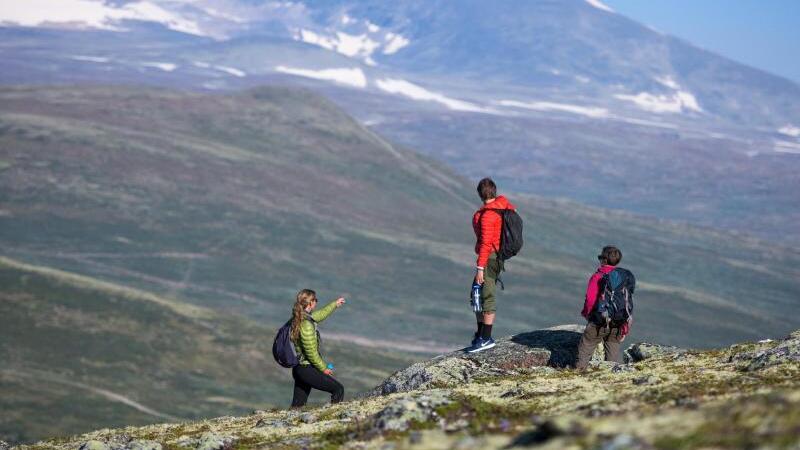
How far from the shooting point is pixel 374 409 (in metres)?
21.7

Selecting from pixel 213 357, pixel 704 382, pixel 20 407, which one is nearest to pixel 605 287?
pixel 704 382

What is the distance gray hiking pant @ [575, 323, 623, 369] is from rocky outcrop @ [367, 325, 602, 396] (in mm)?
1434

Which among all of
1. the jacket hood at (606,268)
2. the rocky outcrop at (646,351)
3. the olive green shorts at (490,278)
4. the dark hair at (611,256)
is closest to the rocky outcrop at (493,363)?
the rocky outcrop at (646,351)

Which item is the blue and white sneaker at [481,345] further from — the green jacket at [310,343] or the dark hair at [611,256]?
the green jacket at [310,343]

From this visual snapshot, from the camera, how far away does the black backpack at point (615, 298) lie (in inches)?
911

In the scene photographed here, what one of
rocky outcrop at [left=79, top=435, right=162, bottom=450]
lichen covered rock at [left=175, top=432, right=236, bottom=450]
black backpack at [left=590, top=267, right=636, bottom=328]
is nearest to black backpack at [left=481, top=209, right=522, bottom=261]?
black backpack at [left=590, top=267, right=636, bottom=328]

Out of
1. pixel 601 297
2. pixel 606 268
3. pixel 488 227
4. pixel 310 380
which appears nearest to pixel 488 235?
pixel 488 227

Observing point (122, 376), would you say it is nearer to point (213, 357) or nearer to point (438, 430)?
point (213, 357)

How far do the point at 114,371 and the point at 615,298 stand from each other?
520 feet

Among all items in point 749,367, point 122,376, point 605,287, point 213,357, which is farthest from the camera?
point 213,357

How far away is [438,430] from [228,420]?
391 inches

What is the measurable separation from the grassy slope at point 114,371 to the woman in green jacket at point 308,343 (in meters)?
117

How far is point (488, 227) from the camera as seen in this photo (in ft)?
78.4

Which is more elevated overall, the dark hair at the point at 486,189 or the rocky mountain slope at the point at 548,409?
Answer: the dark hair at the point at 486,189
